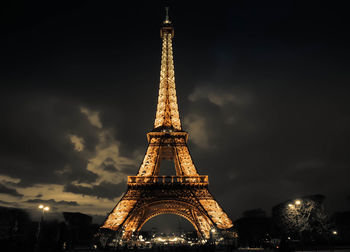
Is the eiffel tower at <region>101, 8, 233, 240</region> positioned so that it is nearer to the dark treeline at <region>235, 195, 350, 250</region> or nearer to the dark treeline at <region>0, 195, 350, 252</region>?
the dark treeline at <region>0, 195, 350, 252</region>

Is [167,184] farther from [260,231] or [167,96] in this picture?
[260,231]

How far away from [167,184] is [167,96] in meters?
16.9

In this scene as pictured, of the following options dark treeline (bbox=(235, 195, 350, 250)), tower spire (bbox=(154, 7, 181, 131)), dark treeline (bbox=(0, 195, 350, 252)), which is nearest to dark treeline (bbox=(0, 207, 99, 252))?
dark treeline (bbox=(0, 195, 350, 252))

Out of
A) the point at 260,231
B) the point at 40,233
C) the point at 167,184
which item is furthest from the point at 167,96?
the point at 260,231

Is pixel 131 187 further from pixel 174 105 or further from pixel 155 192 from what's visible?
pixel 174 105

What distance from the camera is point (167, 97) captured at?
48906mm

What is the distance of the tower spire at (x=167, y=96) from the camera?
46.8 meters

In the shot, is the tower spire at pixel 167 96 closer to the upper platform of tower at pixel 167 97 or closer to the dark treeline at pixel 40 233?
the upper platform of tower at pixel 167 97

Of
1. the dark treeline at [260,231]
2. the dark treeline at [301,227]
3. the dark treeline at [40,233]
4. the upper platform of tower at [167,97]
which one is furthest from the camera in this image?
the upper platform of tower at [167,97]

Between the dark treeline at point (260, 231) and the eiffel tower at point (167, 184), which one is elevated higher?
the eiffel tower at point (167, 184)

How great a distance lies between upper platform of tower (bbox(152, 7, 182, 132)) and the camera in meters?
46.7

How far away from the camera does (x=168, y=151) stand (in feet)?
168

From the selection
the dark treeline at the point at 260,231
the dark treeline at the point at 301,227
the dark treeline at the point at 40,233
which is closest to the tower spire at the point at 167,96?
the dark treeline at the point at 260,231

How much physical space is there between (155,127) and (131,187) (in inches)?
474
